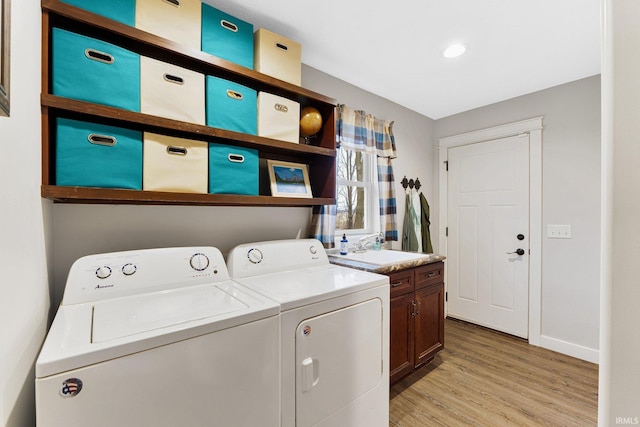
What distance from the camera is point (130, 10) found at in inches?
49.3

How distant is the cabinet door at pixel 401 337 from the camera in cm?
198

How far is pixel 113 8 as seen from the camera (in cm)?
122

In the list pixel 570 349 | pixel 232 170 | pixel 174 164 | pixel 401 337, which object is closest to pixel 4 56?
pixel 174 164

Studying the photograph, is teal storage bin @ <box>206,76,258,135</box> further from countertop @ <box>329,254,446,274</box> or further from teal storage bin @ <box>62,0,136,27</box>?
countertop @ <box>329,254,446,274</box>

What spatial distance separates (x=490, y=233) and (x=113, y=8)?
11.9 ft

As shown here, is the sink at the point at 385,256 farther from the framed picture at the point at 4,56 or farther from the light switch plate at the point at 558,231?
the framed picture at the point at 4,56

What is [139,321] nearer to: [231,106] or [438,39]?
[231,106]

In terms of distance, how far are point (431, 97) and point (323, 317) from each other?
265cm

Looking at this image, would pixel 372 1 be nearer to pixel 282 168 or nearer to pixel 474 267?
pixel 282 168

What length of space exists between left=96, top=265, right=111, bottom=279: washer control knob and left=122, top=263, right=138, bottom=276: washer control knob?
0.05 meters

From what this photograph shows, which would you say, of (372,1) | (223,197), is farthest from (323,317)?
(372,1)

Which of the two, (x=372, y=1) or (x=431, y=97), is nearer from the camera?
(x=372, y=1)

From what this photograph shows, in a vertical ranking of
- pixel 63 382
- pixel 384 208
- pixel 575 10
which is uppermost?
pixel 575 10

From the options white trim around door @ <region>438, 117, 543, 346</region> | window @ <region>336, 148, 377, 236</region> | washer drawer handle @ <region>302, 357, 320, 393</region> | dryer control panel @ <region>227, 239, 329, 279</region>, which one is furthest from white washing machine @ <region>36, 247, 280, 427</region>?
white trim around door @ <region>438, 117, 543, 346</region>
